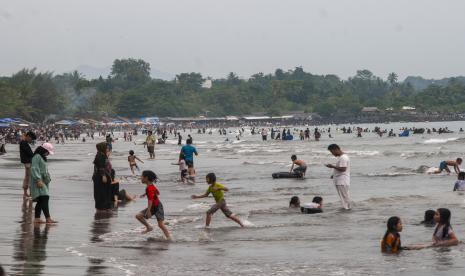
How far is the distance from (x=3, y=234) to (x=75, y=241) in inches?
43.4

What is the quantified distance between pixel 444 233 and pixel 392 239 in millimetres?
934

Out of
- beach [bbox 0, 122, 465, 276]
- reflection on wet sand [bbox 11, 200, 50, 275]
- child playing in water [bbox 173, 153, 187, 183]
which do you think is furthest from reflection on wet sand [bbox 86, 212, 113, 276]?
child playing in water [bbox 173, 153, 187, 183]

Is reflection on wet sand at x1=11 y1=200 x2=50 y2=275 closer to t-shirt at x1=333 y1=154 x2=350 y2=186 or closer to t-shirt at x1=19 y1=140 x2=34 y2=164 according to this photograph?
t-shirt at x1=19 y1=140 x2=34 y2=164

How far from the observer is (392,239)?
457 inches

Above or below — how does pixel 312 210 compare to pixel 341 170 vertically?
below

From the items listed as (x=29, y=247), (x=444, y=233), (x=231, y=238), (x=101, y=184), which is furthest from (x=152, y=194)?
(x=444, y=233)

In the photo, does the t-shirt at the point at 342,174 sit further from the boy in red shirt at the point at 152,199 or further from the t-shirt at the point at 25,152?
the t-shirt at the point at 25,152

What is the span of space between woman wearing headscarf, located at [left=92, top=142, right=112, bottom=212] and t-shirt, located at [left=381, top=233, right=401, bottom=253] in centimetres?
584

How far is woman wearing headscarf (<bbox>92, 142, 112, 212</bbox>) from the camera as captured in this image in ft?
50.5

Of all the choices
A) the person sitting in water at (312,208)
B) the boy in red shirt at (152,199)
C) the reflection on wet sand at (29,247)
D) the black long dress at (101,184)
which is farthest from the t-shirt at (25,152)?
the person sitting in water at (312,208)

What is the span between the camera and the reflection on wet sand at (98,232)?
9.90 metres

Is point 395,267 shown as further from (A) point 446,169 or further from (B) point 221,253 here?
(A) point 446,169

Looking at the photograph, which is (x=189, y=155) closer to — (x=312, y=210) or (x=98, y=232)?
(x=312, y=210)

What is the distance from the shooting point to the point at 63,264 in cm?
1007
